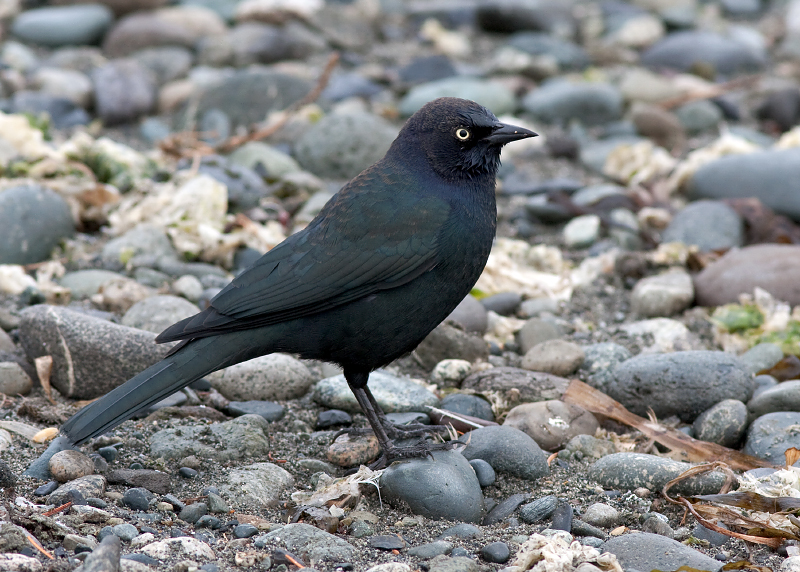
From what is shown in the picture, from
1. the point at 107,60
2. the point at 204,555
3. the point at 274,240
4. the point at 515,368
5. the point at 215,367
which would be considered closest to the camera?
the point at 204,555

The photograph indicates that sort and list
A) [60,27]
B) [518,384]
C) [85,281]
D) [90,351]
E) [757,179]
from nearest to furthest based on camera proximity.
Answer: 1. [90,351]
2. [518,384]
3. [85,281]
4. [757,179]
5. [60,27]

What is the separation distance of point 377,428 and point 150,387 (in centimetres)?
109

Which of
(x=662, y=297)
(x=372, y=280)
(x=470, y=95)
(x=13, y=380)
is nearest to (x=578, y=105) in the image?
(x=470, y=95)

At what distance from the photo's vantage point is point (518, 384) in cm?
481

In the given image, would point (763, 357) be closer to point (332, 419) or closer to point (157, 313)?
point (332, 419)

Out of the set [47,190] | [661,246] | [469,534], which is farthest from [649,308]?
[47,190]

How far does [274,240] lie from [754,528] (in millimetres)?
3963

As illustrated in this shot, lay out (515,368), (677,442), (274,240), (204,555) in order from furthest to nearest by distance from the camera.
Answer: (274,240) < (515,368) < (677,442) < (204,555)

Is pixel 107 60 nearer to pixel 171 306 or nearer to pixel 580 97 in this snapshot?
pixel 580 97

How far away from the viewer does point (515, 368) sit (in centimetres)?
502

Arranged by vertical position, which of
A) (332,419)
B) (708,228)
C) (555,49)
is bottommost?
(332,419)

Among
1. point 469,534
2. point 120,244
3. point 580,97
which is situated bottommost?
point 469,534

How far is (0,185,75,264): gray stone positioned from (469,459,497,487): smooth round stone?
3.63 metres

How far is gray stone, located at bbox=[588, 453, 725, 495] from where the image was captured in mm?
3887
